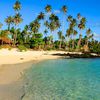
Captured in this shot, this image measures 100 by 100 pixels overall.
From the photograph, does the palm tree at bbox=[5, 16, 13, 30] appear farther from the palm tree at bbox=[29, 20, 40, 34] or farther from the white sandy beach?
the white sandy beach

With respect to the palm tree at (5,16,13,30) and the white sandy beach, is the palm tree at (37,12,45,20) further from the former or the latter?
the white sandy beach

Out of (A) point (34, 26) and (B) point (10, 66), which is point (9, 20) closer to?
(A) point (34, 26)

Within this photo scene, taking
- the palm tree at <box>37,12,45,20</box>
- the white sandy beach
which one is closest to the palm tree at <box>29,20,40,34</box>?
the palm tree at <box>37,12,45,20</box>

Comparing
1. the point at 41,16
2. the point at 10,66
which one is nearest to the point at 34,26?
the point at 41,16

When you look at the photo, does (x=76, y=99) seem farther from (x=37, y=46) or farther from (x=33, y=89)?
(x=37, y=46)

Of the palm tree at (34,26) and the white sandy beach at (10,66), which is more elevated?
the palm tree at (34,26)

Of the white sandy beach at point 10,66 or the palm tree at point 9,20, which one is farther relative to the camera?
the palm tree at point 9,20

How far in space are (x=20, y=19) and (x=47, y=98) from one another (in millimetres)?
85582

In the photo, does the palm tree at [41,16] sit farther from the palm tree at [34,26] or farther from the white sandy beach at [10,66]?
the white sandy beach at [10,66]

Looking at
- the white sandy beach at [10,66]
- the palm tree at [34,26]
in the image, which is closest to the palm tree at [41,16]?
the palm tree at [34,26]

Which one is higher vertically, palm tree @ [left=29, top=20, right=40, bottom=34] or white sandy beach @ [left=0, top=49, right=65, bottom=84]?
palm tree @ [left=29, top=20, right=40, bottom=34]

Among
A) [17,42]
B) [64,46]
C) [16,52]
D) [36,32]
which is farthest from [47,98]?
[64,46]

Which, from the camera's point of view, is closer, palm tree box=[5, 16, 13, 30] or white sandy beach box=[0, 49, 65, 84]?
white sandy beach box=[0, 49, 65, 84]

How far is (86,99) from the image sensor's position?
720 inches
